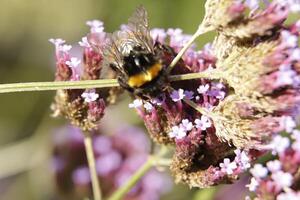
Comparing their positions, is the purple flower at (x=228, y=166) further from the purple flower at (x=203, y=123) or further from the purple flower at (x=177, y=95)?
the purple flower at (x=177, y=95)

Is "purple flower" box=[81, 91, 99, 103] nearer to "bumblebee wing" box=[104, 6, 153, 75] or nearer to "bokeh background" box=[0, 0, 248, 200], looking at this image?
"bumblebee wing" box=[104, 6, 153, 75]

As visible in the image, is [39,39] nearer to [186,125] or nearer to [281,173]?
[186,125]

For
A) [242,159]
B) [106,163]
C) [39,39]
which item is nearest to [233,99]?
[242,159]

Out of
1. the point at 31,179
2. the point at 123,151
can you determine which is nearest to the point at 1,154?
the point at 31,179

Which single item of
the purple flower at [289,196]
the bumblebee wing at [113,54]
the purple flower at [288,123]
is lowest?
the purple flower at [289,196]

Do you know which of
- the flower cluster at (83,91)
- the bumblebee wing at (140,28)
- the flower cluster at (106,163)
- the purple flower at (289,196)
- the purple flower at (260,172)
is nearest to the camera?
the purple flower at (289,196)

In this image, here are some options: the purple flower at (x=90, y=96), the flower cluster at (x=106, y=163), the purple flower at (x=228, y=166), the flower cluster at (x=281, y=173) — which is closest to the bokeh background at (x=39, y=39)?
the flower cluster at (x=106, y=163)
